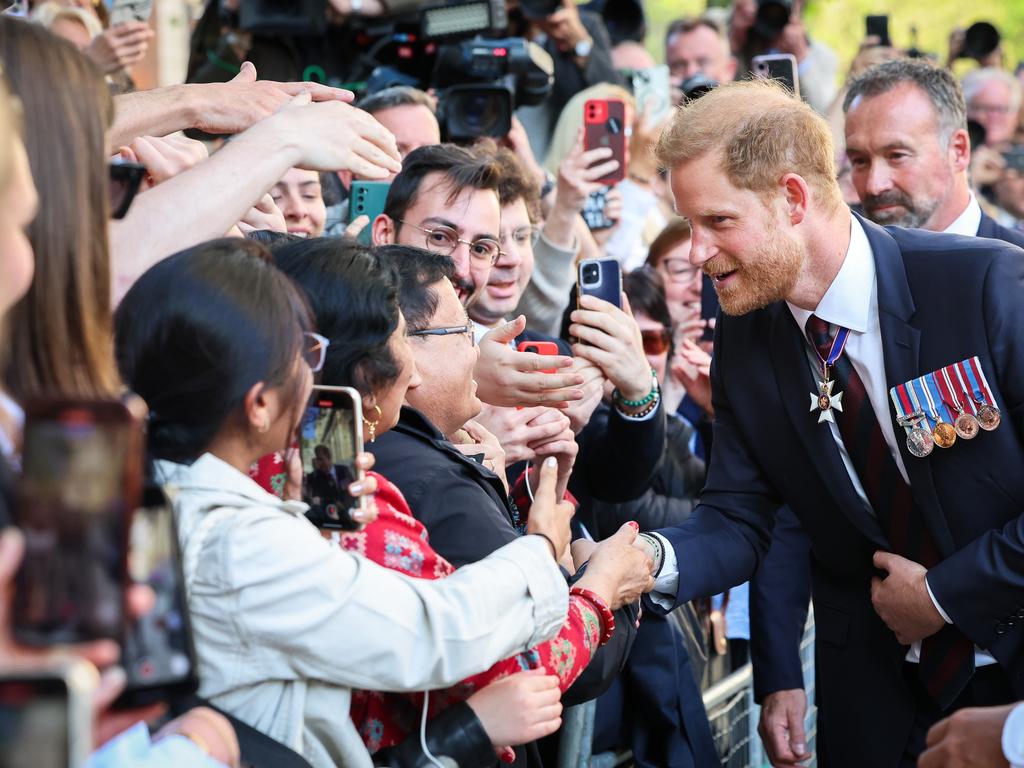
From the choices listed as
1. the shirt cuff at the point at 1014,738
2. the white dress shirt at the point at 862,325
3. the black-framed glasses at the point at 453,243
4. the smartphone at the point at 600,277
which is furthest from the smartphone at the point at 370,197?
the shirt cuff at the point at 1014,738

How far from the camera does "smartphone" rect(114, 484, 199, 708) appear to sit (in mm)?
1501

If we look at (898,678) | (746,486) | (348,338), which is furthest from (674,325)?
(348,338)

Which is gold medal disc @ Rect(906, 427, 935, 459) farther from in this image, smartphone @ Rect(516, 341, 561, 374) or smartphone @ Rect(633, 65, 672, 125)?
smartphone @ Rect(633, 65, 672, 125)

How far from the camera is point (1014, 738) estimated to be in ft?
7.18

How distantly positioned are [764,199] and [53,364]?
1.85 meters

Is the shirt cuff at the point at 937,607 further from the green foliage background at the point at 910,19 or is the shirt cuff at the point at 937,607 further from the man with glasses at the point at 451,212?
the green foliage background at the point at 910,19

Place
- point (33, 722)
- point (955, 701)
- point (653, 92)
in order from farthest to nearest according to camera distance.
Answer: point (653, 92) < point (955, 701) < point (33, 722)

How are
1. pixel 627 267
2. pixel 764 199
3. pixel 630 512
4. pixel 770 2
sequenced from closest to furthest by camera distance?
pixel 764 199, pixel 630 512, pixel 627 267, pixel 770 2

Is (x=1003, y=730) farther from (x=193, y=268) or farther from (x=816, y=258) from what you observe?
(x=193, y=268)

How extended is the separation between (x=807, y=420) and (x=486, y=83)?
2670 millimetres

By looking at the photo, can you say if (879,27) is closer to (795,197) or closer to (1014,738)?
(795,197)

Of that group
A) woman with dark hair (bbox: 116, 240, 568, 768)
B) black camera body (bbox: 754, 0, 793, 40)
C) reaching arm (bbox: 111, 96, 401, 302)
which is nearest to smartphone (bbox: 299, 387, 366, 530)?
woman with dark hair (bbox: 116, 240, 568, 768)

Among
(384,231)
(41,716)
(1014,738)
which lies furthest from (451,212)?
(41,716)

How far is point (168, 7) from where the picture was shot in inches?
337
